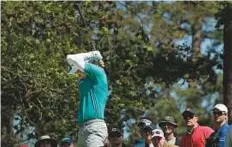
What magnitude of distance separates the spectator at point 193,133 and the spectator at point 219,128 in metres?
0.67

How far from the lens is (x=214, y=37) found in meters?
35.3

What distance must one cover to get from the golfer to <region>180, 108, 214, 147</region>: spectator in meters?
1.67

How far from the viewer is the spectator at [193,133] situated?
11.5 m

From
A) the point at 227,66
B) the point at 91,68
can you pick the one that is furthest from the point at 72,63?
the point at 227,66

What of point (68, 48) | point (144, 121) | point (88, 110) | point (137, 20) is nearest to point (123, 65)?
point (68, 48)

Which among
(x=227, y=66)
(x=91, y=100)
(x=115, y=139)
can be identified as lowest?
(x=115, y=139)

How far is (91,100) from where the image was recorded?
33.4ft

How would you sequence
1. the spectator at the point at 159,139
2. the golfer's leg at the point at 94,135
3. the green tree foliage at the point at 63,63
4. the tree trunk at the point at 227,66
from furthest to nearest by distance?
1. the green tree foliage at the point at 63,63
2. the tree trunk at the point at 227,66
3. the spectator at the point at 159,139
4. the golfer's leg at the point at 94,135

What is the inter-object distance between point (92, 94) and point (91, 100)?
0.26ft

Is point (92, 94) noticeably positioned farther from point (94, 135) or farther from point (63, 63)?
point (63, 63)

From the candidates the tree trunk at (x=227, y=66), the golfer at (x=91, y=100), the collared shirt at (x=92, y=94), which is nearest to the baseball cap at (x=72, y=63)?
the golfer at (x=91, y=100)

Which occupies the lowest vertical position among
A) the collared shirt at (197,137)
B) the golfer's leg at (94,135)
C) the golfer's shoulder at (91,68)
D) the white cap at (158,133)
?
the collared shirt at (197,137)

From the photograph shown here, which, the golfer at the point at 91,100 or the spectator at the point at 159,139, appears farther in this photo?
the spectator at the point at 159,139

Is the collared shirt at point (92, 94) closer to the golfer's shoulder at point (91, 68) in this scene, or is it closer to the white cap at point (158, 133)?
the golfer's shoulder at point (91, 68)
